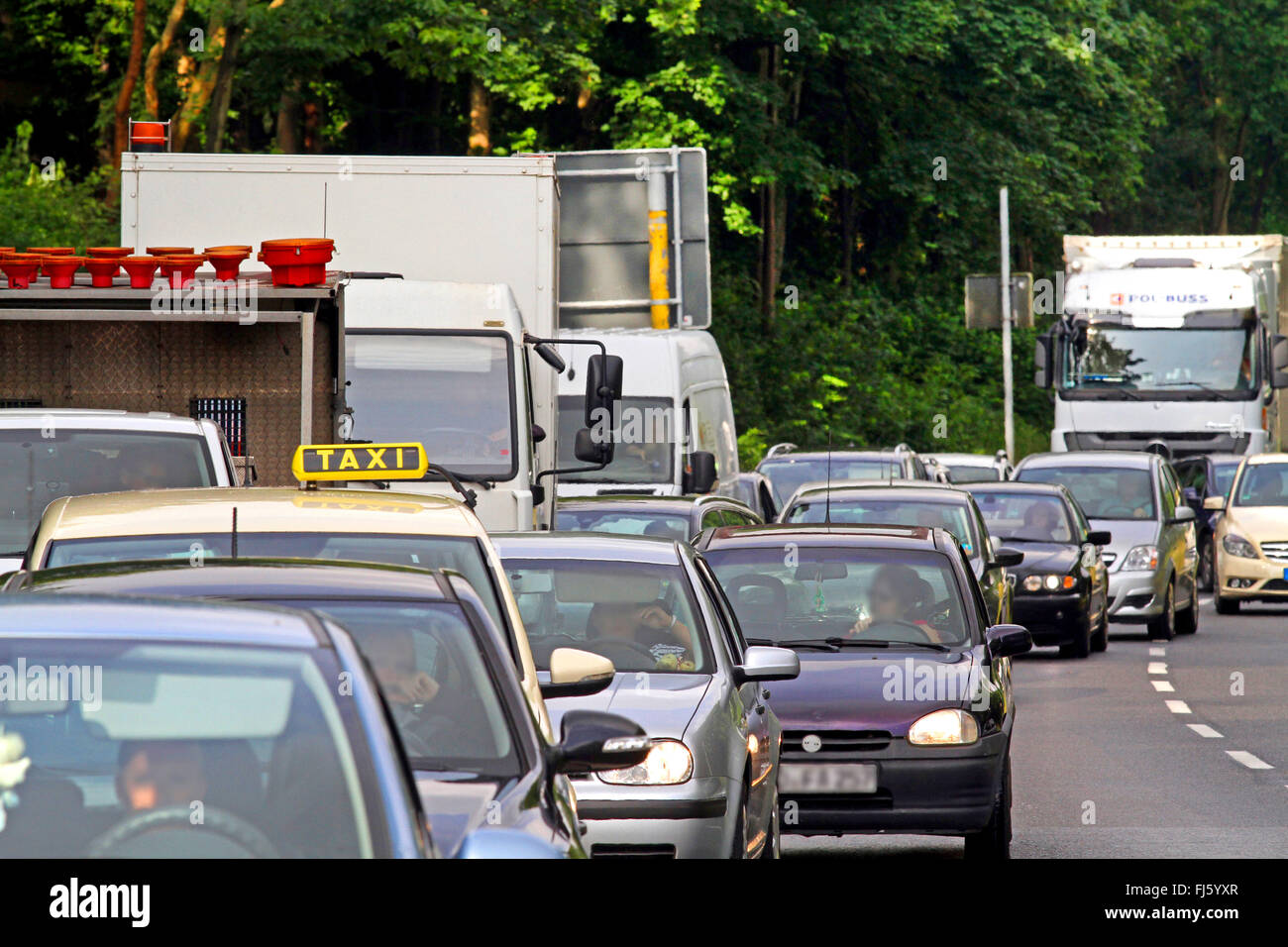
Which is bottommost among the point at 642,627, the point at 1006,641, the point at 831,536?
the point at 1006,641

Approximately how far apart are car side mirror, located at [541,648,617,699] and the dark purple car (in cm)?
374

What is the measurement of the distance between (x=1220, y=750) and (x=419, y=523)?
9.00 m

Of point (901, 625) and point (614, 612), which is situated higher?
point (614, 612)

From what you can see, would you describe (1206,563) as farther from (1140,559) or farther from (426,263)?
(426,263)

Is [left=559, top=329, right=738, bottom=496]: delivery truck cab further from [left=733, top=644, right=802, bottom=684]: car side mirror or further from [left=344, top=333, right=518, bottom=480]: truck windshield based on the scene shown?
[left=733, top=644, right=802, bottom=684]: car side mirror

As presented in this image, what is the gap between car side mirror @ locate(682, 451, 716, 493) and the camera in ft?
68.3

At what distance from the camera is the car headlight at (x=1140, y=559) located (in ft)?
78.7

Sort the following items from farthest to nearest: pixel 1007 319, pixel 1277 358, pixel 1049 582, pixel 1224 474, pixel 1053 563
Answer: pixel 1007 319 → pixel 1277 358 → pixel 1224 474 → pixel 1053 563 → pixel 1049 582

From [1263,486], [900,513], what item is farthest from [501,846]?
[1263,486]

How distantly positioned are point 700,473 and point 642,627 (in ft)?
38.7

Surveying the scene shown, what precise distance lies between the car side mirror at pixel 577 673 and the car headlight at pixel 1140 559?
1843 centimetres

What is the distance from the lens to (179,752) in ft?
13.8
